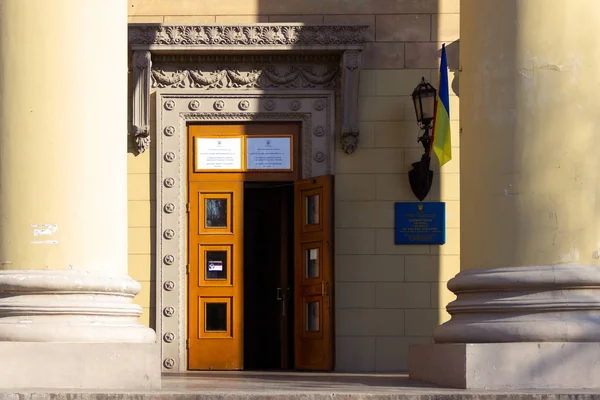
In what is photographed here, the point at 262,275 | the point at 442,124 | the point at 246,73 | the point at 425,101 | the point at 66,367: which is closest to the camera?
the point at 66,367

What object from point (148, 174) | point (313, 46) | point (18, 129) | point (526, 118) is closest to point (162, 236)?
point (148, 174)

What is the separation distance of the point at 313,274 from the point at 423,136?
2.03 meters

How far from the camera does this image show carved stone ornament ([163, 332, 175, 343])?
12734 millimetres

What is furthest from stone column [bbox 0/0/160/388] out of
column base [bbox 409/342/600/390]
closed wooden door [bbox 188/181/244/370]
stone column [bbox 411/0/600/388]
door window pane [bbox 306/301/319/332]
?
door window pane [bbox 306/301/319/332]

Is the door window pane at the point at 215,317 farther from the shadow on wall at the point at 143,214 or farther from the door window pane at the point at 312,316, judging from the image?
the door window pane at the point at 312,316

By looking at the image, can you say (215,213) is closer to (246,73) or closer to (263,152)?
(263,152)

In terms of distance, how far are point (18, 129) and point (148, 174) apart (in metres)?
4.67

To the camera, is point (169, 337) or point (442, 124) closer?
point (442, 124)

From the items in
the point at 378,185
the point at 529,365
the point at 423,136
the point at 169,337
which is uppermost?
the point at 423,136

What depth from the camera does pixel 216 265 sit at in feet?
42.8

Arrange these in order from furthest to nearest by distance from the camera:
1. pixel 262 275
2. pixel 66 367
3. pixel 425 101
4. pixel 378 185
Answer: pixel 262 275, pixel 378 185, pixel 425 101, pixel 66 367

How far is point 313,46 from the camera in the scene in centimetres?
1283

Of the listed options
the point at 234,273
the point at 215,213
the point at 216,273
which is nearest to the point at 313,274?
the point at 234,273

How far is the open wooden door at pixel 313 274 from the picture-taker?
12.7 metres
